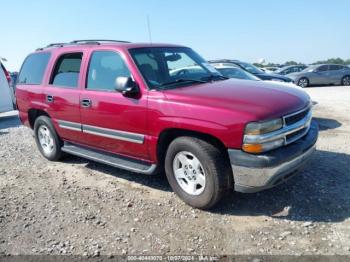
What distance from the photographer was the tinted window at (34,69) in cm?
623

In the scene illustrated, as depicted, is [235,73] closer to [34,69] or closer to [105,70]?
[34,69]

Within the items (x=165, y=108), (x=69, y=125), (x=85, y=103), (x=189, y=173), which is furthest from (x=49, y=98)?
(x=189, y=173)

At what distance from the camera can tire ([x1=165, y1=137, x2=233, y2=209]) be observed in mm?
3883

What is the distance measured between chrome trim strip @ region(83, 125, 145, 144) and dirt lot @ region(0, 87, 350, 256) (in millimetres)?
715

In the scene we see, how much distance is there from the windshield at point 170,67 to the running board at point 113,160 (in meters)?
1.03

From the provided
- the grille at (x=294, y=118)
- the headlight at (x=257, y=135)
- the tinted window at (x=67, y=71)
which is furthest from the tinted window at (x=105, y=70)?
the grille at (x=294, y=118)

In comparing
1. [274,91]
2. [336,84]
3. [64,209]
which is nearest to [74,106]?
[64,209]

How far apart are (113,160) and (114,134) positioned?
384 mm

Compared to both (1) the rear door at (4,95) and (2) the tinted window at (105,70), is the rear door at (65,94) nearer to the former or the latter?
(2) the tinted window at (105,70)

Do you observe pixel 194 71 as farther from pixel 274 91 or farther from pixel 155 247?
pixel 155 247

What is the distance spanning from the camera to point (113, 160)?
16.4 ft

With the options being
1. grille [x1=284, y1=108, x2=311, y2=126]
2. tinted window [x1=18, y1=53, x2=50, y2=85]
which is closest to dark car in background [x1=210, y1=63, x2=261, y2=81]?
tinted window [x1=18, y1=53, x2=50, y2=85]

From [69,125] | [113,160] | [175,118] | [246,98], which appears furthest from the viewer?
[69,125]

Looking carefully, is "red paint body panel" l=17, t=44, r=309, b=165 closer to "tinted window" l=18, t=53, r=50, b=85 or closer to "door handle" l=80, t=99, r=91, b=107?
"door handle" l=80, t=99, r=91, b=107
